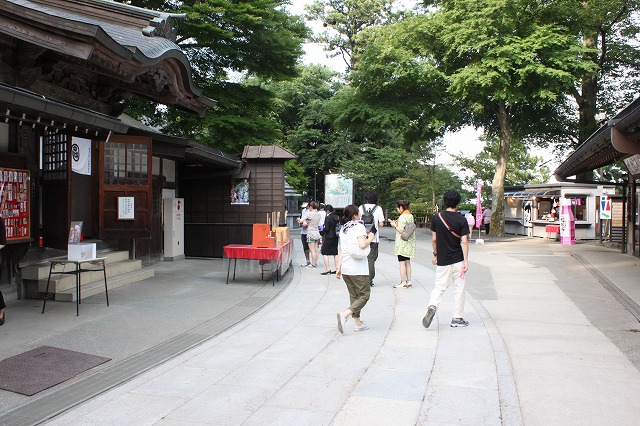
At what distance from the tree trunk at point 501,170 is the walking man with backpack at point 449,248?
2104 centimetres

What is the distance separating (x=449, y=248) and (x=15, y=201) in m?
6.71

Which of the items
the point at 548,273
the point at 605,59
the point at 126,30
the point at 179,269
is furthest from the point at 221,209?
the point at 605,59

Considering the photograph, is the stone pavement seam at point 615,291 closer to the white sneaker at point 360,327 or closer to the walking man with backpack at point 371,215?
the white sneaker at point 360,327

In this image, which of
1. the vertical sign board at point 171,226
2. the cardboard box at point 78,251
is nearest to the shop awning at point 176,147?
the vertical sign board at point 171,226

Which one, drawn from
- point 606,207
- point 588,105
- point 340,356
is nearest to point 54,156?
point 340,356

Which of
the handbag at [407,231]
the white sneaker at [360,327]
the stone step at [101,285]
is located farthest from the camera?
the handbag at [407,231]

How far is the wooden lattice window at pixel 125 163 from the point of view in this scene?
35.3ft

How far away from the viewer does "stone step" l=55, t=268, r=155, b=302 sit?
866cm

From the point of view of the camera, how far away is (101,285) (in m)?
9.66

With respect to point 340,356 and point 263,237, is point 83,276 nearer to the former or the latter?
point 263,237

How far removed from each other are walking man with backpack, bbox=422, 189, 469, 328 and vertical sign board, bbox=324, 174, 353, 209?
22.2 m

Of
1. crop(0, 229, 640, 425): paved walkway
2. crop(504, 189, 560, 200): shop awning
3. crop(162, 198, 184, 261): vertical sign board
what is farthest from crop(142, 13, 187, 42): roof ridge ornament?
crop(504, 189, 560, 200): shop awning

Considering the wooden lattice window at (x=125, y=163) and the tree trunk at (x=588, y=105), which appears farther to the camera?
the tree trunk at (x=588, y=105)

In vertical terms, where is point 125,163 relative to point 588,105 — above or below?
below
